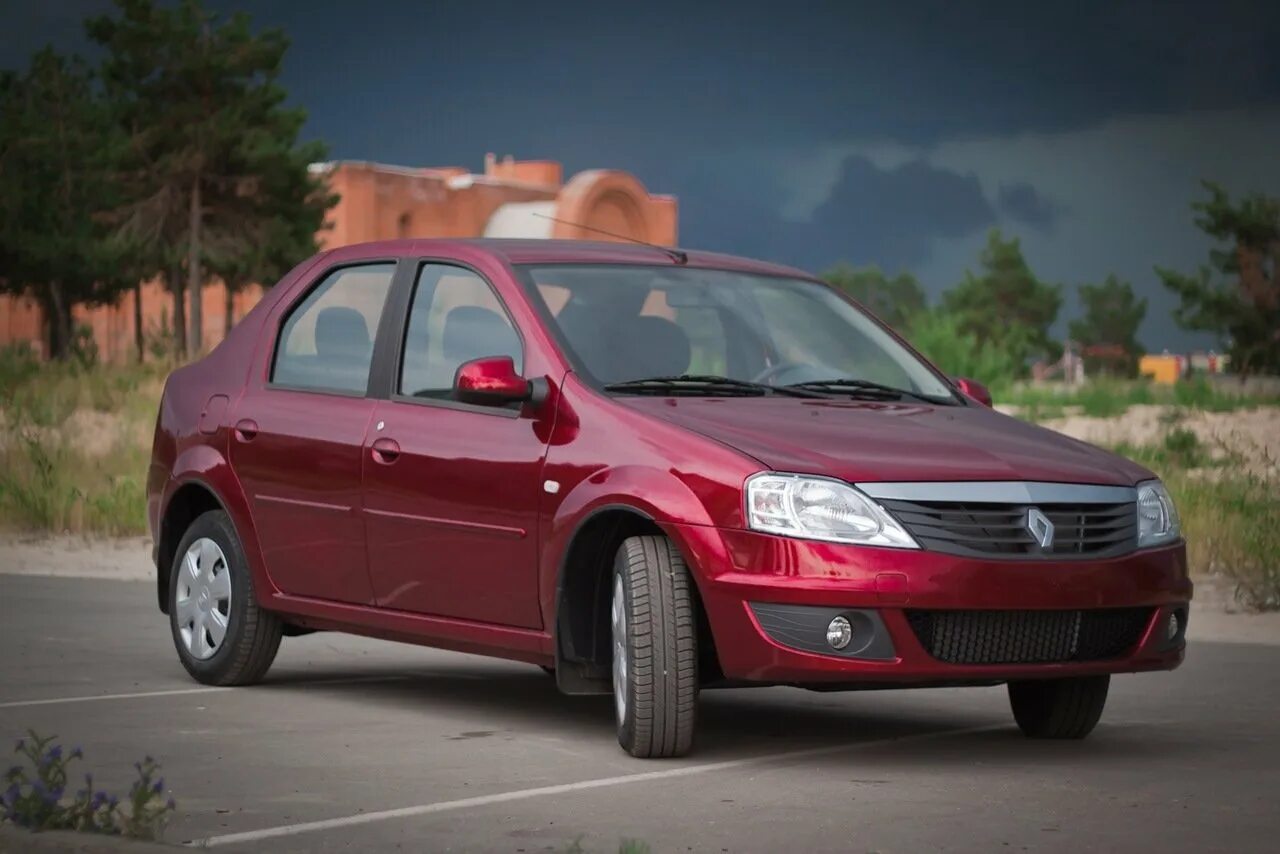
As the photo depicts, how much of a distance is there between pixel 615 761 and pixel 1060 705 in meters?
1.79

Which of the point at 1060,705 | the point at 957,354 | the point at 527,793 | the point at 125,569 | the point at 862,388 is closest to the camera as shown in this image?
the point at 527,793

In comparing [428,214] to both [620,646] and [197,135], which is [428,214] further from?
[620,646]

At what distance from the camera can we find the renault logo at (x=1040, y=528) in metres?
8.20

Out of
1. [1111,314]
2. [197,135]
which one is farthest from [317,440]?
[1111,314]

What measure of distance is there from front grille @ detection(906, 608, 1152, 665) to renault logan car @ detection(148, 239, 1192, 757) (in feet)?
0.03

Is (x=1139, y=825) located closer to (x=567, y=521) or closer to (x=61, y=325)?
(x=567, y=521)

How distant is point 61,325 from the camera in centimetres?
6456

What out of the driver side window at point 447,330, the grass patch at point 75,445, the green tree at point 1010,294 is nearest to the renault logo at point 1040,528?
the driver side window at point 447,330

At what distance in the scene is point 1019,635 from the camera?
822 cm

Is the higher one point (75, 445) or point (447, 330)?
point (447, 330)

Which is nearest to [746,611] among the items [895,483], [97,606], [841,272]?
[895,483]

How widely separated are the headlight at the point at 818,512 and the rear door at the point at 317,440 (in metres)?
2.16

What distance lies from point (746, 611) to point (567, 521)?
0.86 meters

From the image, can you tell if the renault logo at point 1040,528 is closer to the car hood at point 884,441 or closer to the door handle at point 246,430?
the car hood at point 884,441
